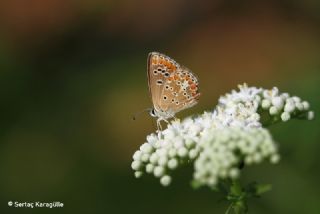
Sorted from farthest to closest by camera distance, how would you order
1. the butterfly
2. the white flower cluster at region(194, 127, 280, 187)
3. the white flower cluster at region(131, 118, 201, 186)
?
the butterfly
the white flower cluster at region(131, 118, 201, 186)
the white flower cluster at region(194, 127, 280, 187)

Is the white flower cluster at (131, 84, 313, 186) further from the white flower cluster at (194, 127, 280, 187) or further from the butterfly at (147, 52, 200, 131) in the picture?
the butterfly at (147, 52, 200, 131)

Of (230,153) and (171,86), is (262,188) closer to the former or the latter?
(230,153)

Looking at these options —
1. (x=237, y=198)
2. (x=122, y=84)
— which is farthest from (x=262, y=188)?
(x=122, y=84)

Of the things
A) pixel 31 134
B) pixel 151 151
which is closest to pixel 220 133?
pixel 151 151

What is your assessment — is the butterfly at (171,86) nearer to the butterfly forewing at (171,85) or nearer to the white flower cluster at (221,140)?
the butterfly forewing at (171,85)

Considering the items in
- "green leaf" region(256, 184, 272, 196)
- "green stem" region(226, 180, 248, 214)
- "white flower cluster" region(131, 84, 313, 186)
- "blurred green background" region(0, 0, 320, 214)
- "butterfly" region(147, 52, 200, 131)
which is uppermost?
"blurred green background" region(0, 0, 320, 214)

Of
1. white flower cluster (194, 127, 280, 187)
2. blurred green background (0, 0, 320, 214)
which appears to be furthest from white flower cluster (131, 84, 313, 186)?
blurred green background (0, 0, 320, 214)

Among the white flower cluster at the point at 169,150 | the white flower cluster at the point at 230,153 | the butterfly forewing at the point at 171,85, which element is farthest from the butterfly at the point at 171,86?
the white flower cluster at the point at 230,153

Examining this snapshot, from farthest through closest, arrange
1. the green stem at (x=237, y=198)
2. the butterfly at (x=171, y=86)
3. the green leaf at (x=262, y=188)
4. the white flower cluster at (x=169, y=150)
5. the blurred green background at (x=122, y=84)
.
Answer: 1. the blurred green background at (x=122, y=84)
2. the butterfly at (x=171, y=86)
3. the white flower cluster at (x=169, y=150)
4. the green stem at (x=237, y=198)
5. the green leaf at (x=262, y=188)
